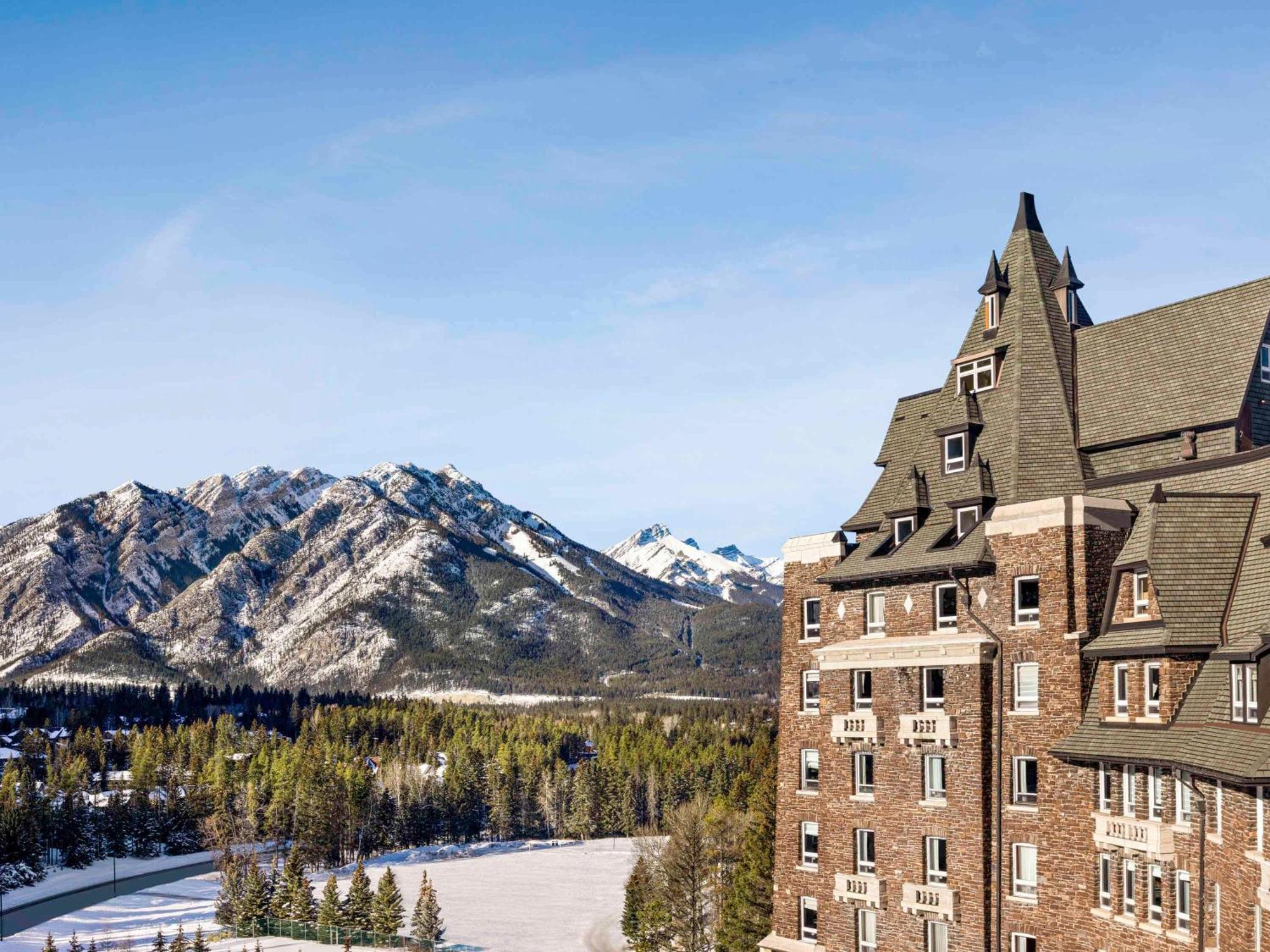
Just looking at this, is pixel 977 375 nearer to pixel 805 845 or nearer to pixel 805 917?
pixel 805 845

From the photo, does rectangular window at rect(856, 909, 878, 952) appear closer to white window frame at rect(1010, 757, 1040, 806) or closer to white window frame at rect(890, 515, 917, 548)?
white window frame at rect(1010, 757, 1040, 806)

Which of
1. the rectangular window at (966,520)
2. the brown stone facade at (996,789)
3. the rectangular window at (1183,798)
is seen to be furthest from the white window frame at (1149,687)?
the rectangular window at (966,520)

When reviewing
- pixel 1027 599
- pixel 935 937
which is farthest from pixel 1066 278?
pixel 935 937

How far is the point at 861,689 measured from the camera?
48312 mm

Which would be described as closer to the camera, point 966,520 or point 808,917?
point 966,520

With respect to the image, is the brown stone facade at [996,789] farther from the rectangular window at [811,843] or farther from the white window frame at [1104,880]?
the rectangular window at [811,843]

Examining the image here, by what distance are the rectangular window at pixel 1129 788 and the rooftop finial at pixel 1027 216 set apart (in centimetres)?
2209

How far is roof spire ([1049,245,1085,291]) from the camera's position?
163 feet

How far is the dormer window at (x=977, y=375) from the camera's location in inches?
1938

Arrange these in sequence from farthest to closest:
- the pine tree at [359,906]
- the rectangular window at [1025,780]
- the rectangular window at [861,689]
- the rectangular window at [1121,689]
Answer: the pine tree at [359,906], the rectangular window at [861,689], the rectangular window at [1025,780], the rectangular window at [1121,689]

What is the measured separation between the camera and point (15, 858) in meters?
166

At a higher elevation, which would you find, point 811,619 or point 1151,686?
point 811,619

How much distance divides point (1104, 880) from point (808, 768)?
13324 millimetres

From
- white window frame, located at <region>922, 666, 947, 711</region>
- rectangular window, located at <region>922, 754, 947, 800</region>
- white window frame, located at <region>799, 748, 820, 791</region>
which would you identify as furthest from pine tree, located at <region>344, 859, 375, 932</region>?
white window frame, located at <region>922, 666, 947, 711</region>
